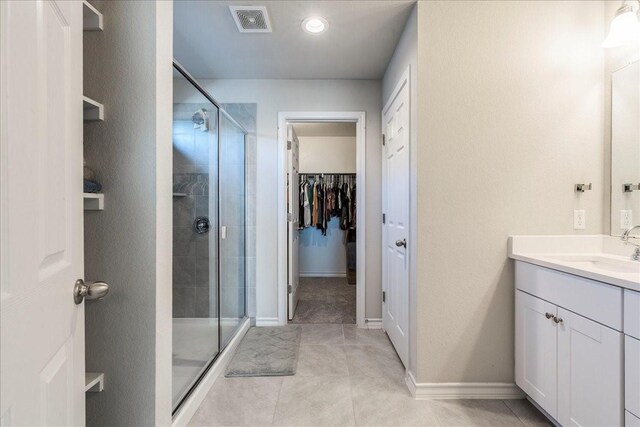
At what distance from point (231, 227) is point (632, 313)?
244cm

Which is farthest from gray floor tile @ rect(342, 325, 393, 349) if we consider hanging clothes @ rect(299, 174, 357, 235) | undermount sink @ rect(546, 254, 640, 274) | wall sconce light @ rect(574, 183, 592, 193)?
hanging clothes @ rect(299, 174, 357, 235)

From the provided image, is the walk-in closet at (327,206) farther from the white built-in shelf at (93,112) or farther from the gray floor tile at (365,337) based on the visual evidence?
the white built-in shelf at (93,112)

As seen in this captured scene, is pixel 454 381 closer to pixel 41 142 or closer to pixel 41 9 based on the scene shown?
pixel 41 142

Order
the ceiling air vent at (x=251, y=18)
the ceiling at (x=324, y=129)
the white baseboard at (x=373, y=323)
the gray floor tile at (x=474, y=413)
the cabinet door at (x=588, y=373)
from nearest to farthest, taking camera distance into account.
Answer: the cabinet door at (x=588, y=373)
the gray floor tile at (x=474, y=413)
the ceiling air vent at (x=251, y=18)
the white baseboard at (x=373, y=323)
the ceiling at (x=324, y=129)

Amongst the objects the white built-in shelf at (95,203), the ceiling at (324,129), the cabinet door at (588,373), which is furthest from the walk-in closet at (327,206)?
the white built-in shelf at (95,203)

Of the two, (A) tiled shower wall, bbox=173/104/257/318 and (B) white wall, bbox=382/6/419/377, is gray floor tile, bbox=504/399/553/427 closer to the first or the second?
(B) white wall, bbox=382/6/419/377

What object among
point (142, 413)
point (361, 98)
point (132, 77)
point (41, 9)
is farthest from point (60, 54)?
point (361, 98)

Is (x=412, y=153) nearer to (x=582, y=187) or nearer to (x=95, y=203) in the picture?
(x=582, y=187)

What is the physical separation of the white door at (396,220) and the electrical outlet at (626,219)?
114cm

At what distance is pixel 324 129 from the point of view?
4.60m

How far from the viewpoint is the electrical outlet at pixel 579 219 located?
1729mm

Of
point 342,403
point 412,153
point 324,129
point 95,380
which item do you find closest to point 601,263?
point 412,153

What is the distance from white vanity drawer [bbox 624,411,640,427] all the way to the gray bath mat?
1.65 m

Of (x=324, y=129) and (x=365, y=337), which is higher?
→ (x=324, y=129)
